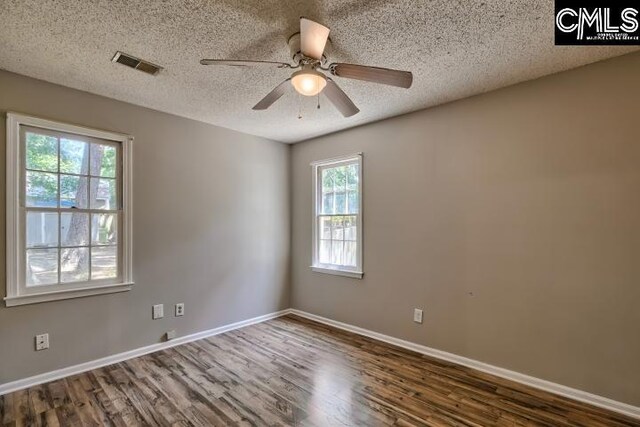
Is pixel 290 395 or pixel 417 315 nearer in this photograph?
pixel 290 395

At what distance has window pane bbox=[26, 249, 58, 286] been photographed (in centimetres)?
261

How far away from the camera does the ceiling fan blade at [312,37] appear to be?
1.63 m

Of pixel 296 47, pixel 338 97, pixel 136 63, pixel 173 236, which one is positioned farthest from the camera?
pixel 173 236

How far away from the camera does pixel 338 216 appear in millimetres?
4156

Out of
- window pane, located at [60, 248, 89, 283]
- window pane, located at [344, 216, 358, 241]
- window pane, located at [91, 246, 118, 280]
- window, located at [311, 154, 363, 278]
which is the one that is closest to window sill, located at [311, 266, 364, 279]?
window, located at [311, 154, 363, 278]

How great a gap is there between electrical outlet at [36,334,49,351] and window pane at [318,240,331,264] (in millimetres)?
2937

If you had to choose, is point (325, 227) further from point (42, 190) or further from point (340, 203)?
point (42, 190)

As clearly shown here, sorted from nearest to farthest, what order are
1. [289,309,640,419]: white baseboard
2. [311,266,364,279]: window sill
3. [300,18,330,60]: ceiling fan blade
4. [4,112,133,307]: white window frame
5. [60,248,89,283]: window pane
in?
[300,18,330,60]: ceiling fan blade
[289,309,640,419]: white baseboard
[4,112,133,307]: white window frame
[60,248,89,283]: window pane
[311,266,364,279]: window sill

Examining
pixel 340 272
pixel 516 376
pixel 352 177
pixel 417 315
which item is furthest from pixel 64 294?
pixel 516 376

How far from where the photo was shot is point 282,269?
4.63 meters

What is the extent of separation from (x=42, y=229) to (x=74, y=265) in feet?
1.31

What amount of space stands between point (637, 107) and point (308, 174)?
3.35m

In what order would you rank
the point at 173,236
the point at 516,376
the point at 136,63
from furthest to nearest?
the point at 173,236 → the point at 516,376 → the point at 136,63

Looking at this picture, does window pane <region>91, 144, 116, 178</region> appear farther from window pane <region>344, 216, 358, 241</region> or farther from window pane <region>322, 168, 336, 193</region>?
window pane <region>344, 216, 358, 241</region>
